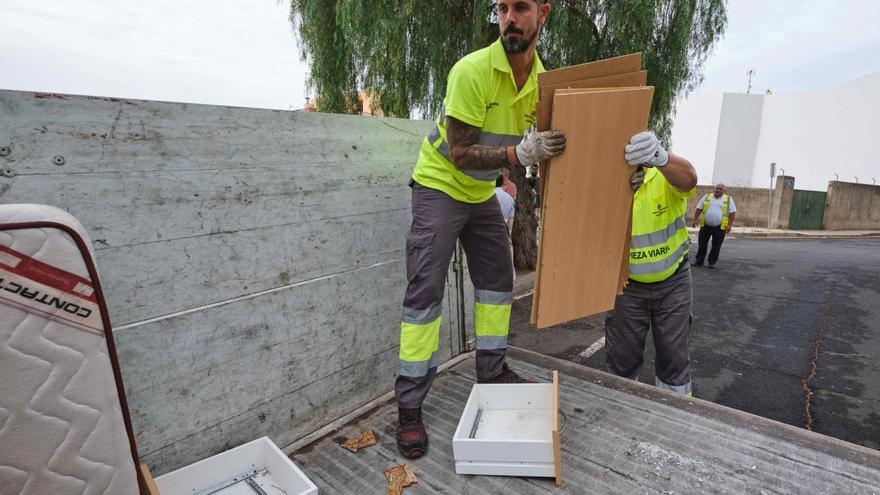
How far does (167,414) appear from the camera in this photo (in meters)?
1.69

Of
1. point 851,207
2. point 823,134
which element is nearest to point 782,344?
point 851,207

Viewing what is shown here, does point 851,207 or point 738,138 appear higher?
point 738,138

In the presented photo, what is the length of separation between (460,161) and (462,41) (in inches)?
210

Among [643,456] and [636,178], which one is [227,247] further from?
[643,456]

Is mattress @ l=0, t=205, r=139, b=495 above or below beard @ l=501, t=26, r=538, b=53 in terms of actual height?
below

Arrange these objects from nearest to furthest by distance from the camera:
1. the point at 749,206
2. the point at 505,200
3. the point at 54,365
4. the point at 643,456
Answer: the point at 54,365 → the point at 643,456 → the point at 505,200 → the point at 749,206

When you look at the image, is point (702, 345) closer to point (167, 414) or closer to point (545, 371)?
point (545, 371)

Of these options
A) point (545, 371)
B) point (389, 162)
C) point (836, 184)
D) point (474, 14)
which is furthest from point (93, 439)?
point (836, 184)

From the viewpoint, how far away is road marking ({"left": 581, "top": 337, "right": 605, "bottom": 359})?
4555 mm

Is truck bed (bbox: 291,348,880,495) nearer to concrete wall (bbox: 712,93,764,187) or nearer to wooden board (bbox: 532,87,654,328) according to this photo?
wooden board (bbox: 532,87,654,328)

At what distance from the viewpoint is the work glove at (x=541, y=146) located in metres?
1.82

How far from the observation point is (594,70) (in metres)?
1.88

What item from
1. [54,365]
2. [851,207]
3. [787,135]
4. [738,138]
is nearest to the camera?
[54,365]

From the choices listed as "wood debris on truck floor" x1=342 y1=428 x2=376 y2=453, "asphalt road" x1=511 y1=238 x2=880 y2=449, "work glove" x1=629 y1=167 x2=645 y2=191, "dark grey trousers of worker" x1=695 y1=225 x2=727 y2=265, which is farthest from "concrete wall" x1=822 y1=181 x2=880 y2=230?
"wood debris on truck floor" x1=342 y1=428 x2=376 y2=453
